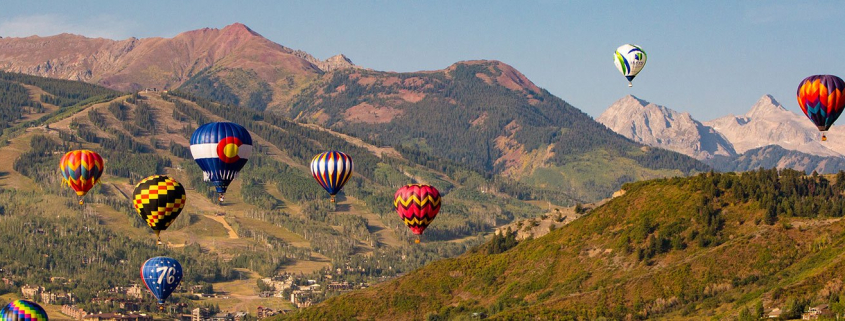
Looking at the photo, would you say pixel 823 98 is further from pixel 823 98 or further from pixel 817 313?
pixel 817 313

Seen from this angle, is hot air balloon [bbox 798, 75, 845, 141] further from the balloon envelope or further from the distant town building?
the distant town building

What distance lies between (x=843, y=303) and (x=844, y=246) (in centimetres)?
3059

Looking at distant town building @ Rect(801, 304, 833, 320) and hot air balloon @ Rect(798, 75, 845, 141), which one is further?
hot air balloon @ Rect(798, 75, 845, 141)

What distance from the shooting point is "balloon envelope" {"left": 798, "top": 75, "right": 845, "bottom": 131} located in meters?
189

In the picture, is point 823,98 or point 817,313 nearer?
point 817,313

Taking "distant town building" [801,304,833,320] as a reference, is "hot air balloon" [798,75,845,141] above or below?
above

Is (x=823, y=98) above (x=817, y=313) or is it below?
above

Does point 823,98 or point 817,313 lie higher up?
point 823,98

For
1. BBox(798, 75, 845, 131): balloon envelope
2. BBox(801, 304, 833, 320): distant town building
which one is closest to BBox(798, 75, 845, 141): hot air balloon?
BBox(798, 75, 845, 131): balloon envelope

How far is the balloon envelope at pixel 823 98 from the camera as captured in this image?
620 ft

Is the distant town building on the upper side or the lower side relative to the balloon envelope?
lower

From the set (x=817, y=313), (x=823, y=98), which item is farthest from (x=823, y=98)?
(x=817, y=313)

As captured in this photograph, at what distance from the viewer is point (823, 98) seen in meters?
189

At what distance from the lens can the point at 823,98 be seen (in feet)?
620
